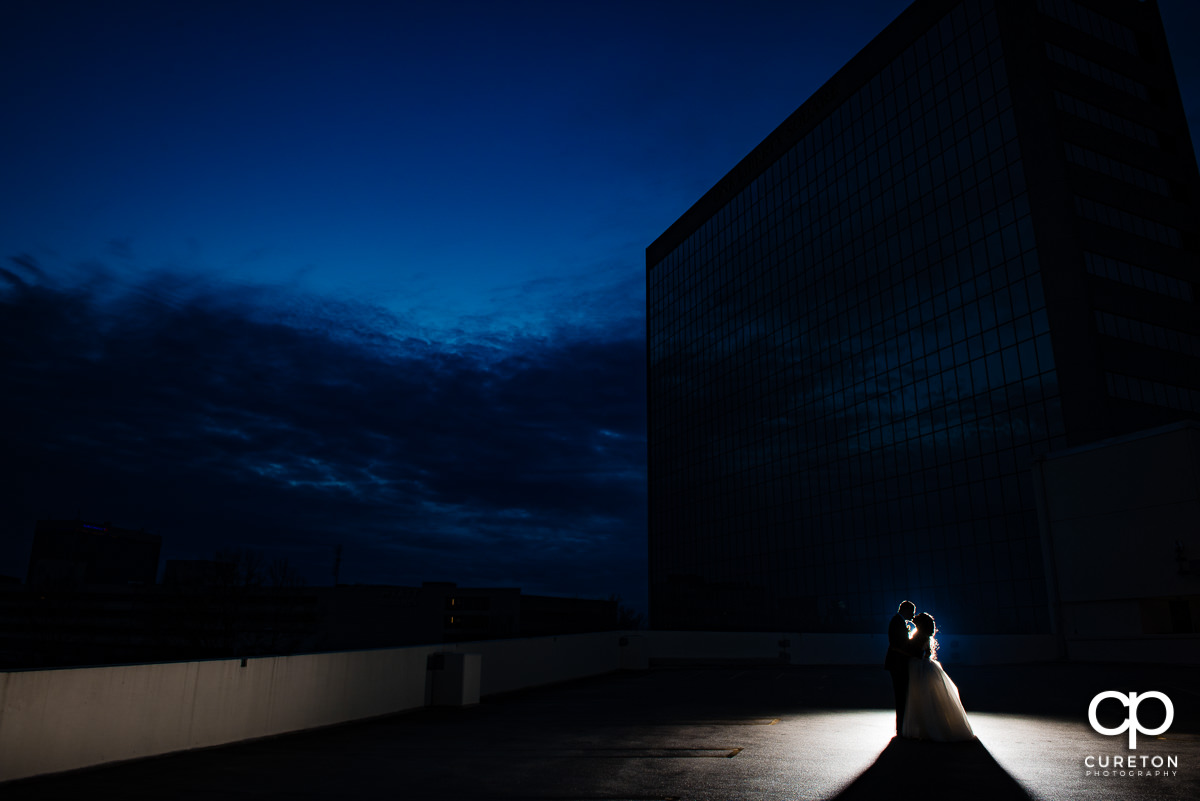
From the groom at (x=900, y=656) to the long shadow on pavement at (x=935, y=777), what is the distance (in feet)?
2.74

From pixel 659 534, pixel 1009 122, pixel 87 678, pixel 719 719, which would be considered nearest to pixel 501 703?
pixel 719 719

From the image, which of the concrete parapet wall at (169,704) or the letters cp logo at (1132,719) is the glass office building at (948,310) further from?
the concrete parapet wall at (169,704)

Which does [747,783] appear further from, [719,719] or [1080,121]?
[1080,121]

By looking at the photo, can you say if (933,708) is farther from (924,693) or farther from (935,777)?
(935,777)

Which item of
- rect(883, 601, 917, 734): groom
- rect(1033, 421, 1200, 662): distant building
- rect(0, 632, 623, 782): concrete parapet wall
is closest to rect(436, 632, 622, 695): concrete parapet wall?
rect(0, 632, 623, 782): concrete parapet wall

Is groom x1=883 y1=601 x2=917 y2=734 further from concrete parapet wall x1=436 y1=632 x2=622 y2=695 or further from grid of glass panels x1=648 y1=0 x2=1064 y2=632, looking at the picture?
grid of glass panels x1=648 y1=0 x2=1064 y2=632

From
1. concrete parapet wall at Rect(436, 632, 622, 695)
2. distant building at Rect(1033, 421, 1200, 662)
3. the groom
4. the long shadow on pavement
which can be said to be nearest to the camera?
the long shadow on pavement

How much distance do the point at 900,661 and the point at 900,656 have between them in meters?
0.08

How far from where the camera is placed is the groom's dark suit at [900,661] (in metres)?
11.3

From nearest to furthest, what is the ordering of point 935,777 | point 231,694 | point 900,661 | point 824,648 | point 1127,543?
point 935,777
point 900,661
point 231,694
point 1127,543
point 824,648

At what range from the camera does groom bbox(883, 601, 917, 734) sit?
1130 cm

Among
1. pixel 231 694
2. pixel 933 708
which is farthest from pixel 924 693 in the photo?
pixel 231 694

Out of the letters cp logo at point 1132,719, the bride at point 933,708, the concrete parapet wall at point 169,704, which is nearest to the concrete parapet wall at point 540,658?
the concrete parapet wall at point 169,704

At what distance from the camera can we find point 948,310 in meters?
62.7
